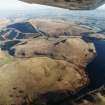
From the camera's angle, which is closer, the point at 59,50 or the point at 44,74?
the point at 44,74

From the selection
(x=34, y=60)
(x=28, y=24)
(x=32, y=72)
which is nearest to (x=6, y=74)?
(x=32, y=72)

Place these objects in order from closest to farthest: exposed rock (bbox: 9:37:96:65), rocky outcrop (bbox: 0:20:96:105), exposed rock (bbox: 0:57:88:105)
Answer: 1. exposed rock (bbox: 0:57:88:105)
2. rocky outcrop (bbox: 0:20:96:105)
3. exposed rock (bbox: 9:37:96:65)

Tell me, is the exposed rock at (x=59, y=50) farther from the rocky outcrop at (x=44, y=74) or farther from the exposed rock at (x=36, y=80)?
the exposed rock at (x=36, y=80)

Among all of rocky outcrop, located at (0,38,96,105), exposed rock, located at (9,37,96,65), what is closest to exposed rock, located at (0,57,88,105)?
rocky outcrop, located at (0,38,96,105)

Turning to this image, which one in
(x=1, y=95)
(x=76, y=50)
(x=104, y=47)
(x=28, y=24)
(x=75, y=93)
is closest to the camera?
(x=1, y=95)

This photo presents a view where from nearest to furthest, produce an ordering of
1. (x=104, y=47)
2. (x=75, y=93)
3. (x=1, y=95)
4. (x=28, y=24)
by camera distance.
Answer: (x=1, y=95) → (x=75, y=93) → (x=104, y=47) → (x=28, y=24)

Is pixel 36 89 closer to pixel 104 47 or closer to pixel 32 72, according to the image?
pixel 32 72

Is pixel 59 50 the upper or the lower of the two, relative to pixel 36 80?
upper

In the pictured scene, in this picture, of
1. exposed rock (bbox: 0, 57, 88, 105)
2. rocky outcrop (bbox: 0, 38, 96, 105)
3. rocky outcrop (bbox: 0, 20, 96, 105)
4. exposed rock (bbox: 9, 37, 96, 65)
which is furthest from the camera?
exposed rock (bbox: 9, 37, 96, 65)

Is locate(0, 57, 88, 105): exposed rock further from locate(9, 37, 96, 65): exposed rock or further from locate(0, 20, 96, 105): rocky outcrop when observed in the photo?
locate(9, 37, 96, 65): exposed rock

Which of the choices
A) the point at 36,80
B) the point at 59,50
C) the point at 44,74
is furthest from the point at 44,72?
the point at 59,50

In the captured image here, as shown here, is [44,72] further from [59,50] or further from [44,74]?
[59,50]
